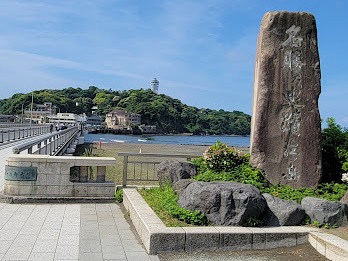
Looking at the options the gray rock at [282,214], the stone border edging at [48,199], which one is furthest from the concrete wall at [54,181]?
the gray rock at [282,214]

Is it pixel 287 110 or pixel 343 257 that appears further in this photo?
pixel 287 110

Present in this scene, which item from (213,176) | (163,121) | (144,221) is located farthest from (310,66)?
(163,121)

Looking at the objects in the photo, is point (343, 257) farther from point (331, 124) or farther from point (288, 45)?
point (331, 124)

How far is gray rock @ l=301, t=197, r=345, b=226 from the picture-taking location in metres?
7.01

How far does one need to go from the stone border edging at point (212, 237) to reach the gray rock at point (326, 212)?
372mm

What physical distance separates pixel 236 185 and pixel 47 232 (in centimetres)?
341

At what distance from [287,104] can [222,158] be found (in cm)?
202

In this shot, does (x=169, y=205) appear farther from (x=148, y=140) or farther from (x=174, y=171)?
(x=148, y=140)

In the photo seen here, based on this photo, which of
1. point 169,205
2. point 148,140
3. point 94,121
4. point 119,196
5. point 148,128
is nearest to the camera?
point 169,205

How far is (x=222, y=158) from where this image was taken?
368 inches

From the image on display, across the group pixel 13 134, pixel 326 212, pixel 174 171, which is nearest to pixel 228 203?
pixel 326 212

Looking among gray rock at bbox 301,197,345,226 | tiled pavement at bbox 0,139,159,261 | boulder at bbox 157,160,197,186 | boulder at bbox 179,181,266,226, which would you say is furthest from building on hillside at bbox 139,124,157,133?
boulder at bbox 179,181,266,226

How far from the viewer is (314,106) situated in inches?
366

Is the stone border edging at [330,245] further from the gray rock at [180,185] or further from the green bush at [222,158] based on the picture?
the green bush at [222,158]
